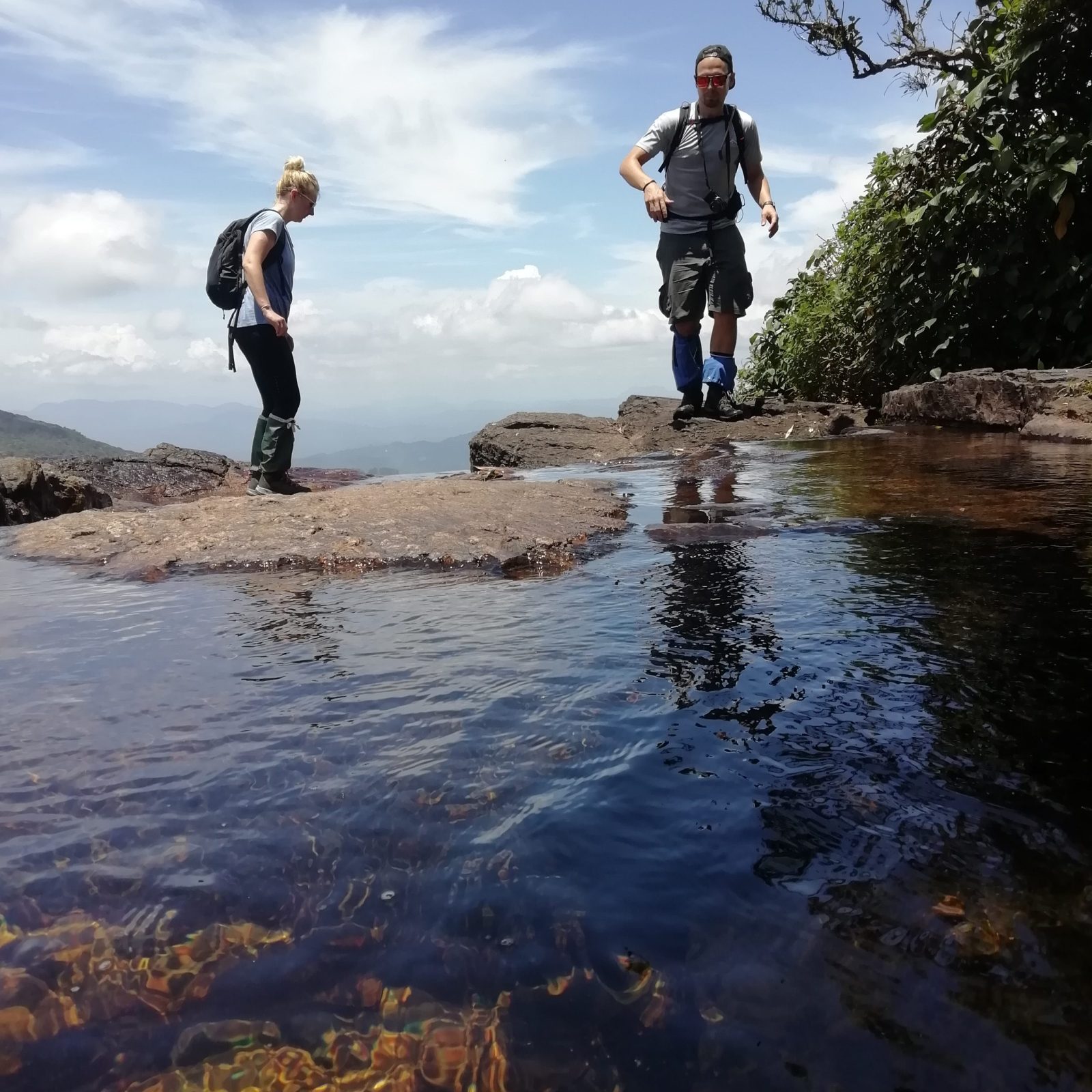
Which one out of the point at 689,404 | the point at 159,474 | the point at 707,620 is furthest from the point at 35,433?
the point at 707,620

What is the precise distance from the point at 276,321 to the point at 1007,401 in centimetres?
665

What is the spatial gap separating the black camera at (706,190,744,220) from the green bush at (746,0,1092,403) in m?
2.53

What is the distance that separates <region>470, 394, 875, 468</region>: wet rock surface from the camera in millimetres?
9617

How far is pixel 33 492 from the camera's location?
7492 mm

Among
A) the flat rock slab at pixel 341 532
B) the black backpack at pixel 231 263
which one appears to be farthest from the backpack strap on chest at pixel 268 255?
the flat rock slab at pixel 341 532

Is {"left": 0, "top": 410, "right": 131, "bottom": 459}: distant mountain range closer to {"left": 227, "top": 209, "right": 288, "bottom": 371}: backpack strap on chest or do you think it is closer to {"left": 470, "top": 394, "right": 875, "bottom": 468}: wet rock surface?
{"left": 470, "top": 394, "right": 875, "bottom": 468}: wet rock surface

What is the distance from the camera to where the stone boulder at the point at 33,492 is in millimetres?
7207

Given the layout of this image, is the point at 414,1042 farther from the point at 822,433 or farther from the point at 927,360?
the point at 927,360

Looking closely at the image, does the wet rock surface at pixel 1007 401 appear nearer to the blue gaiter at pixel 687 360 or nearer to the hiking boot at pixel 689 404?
the hiking boot at pixel 689 404

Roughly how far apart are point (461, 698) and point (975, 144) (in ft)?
32.6

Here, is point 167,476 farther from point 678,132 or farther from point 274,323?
point 678,132

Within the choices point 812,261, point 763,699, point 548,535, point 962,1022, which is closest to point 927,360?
point 812,261

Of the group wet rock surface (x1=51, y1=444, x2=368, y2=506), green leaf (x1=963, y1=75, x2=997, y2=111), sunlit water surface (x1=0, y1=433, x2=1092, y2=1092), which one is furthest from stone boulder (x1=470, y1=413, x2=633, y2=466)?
sunlit water surface (x1=0, y1=433, x2=1092, y2=1092)

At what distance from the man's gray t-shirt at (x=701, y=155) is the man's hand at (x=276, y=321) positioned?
12.4ft
